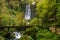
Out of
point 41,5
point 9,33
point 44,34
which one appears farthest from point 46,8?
point 44,34

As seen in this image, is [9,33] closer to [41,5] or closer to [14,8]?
[41,5]

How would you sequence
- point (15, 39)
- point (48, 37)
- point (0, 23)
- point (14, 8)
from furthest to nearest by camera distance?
point (14, 8), point (15, 39), point (0, 23), point (48, 37)

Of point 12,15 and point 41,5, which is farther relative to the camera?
point 12,15

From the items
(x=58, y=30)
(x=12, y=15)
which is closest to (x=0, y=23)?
(x=12, y=15)

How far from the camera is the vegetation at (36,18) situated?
78.6 inches

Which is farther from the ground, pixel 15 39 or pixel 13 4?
pixel 13 4

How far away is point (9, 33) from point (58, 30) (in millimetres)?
1396

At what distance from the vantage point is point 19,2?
5121mm

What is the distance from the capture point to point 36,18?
13.4ft

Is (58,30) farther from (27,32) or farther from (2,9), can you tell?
(2,9)

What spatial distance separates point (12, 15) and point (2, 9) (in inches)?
12.6

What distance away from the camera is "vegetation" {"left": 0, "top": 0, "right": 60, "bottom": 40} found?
1996 mm

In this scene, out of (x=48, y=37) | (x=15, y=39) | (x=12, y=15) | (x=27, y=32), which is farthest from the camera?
(x=12, y=15)

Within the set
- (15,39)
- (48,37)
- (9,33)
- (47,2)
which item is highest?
(47,2)
